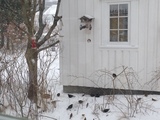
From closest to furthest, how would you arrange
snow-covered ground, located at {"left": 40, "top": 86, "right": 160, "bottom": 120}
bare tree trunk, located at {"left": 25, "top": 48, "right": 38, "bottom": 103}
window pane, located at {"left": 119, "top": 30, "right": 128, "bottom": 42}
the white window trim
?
snow-covered ground, located at {"left": 40, "top": 86, "right": 160, "bottom": 120} < bare tree trunk, located at {"left": 25, "top": 48, "right": 38, "bottom": 103} < the white window trim < window pane, located at {"left": 119, "top": 30, "right": 128, "bottom": 42}

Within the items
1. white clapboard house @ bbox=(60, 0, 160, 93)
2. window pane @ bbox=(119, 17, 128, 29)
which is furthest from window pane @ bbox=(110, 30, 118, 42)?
window pane @ bbox=(119, 17, 128, 29)

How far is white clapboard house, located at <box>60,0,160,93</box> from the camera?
5.87 m

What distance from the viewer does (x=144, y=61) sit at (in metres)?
5.96

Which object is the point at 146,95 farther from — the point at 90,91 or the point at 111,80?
the point at 90,91

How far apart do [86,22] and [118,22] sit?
2.36 feet

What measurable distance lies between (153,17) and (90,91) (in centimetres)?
224

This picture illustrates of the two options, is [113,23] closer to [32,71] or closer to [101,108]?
[101,108]

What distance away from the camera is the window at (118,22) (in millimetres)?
6059

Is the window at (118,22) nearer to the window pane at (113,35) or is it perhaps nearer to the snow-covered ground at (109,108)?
the window pane at (113,35)

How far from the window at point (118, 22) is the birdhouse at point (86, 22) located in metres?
0.46

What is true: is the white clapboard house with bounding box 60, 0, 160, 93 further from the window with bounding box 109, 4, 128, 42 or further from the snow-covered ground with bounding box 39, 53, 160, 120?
the snow-covered ground with bounding box 39, 53, 160, 120

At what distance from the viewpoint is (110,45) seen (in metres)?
6.18

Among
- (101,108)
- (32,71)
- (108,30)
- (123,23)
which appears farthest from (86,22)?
(101,108)

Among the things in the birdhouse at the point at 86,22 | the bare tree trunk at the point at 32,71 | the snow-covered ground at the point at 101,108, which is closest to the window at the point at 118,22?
the birdhouse at the point at 86,22
